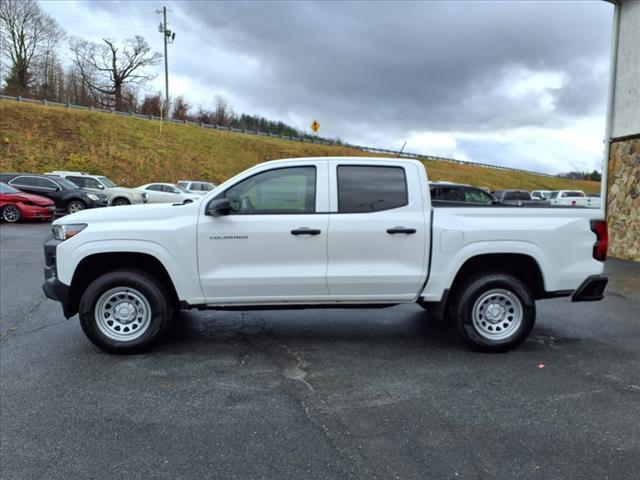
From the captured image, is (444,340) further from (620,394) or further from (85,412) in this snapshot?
(85,412)

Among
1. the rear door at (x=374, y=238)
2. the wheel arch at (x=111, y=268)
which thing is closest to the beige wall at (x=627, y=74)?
the rear door at (x=374, y=238)

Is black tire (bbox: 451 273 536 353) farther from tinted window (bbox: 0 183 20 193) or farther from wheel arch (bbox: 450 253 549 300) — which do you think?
tinted window (bbox: 0 183 20 193)

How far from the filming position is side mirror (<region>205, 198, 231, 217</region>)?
4.47 meters

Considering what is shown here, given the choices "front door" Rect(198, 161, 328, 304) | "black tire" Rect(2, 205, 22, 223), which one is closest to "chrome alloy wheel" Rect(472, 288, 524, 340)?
"front door" Rect(198, 161, 328, 304)

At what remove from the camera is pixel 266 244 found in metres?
4.58

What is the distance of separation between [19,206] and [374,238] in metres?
16.5

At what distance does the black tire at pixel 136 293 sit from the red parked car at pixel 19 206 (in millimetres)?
14861

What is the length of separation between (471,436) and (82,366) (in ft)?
11.2

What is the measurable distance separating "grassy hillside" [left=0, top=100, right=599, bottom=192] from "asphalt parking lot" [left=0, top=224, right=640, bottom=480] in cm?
3175

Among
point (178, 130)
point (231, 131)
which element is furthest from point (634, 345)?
point (231, 131)

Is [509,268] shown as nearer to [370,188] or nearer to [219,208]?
[370,188]

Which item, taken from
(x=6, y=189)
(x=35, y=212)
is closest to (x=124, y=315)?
(x=35, y=212)

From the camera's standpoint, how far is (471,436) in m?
3.25

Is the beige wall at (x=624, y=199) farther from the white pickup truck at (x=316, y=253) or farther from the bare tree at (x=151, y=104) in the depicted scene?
the bare tree at (x=151, y=104)
